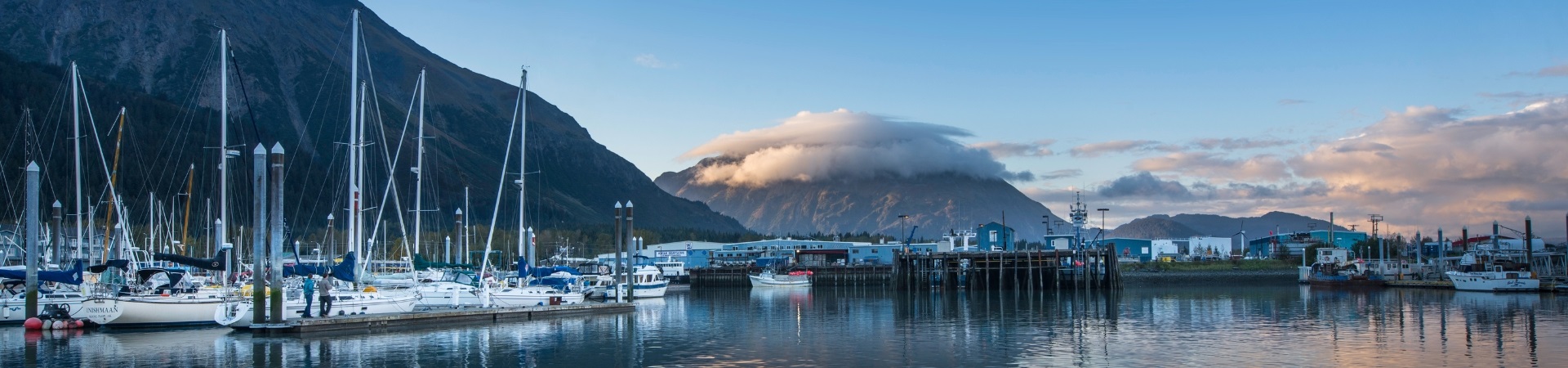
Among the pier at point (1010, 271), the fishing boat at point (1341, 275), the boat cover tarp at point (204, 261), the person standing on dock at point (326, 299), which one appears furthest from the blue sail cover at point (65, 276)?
the fishing boat at point (1341, 275)

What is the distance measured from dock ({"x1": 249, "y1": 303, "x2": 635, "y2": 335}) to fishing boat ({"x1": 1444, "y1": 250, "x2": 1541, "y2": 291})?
226 feet

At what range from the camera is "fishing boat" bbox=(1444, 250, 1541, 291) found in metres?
89.2

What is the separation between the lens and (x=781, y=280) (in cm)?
12462

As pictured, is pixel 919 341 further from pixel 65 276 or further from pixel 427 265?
pixel 65 276

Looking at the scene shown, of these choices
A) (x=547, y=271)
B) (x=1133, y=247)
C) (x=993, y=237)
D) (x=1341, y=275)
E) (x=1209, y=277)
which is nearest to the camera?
(x=547, y=271)

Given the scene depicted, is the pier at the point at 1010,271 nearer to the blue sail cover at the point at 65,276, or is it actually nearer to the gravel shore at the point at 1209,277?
the gravel shore at the point at 1209,277

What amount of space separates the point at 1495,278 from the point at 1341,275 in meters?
24.9

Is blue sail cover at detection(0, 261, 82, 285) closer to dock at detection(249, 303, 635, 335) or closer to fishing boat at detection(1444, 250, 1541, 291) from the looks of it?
dock at detection(249, 303, 635, 335)

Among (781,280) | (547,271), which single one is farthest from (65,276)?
(781,280)

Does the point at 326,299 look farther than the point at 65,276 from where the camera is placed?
No

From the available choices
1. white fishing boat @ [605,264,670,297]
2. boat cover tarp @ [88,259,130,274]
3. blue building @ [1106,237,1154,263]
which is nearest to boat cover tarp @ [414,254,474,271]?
boat cover tarp @ [88,259,130,274]

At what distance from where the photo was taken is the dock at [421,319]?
43.7 m

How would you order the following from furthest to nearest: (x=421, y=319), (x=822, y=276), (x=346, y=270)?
(x=822, y=276)
(x=346, y=270)
(x=421, y=319)

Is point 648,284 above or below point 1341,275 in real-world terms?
above
